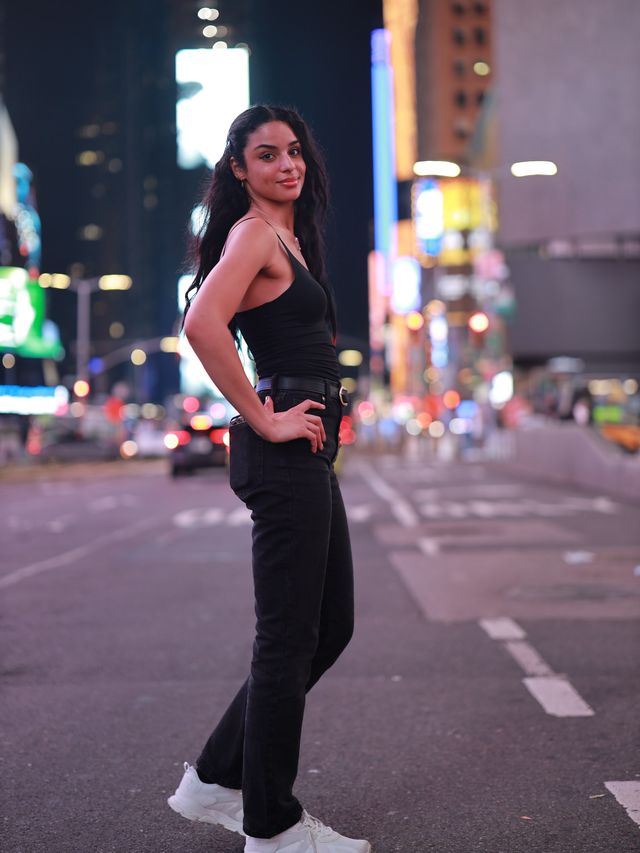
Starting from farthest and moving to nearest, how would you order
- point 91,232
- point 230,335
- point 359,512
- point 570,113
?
point 91,232
point 570,113
point 359,512
point 230,335

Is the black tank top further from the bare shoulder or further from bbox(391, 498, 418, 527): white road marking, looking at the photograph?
bbox(391, 498, 418, 527): white road marking

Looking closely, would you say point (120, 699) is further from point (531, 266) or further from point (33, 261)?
point (33, 261)

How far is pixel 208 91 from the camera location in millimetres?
165625

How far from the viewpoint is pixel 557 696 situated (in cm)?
545

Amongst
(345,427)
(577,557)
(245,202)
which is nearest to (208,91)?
(577,557)

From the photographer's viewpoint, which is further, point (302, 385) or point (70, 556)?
point (70, 556)

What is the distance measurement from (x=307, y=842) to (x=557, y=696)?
2.48 m

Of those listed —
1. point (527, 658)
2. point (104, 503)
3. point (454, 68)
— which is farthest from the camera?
point (454, 68)

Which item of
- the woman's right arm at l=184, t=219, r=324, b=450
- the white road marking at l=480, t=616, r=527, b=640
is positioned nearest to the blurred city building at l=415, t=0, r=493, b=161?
the white road marking at l=480, t=616, r=527, b=640

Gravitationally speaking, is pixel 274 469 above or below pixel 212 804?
above

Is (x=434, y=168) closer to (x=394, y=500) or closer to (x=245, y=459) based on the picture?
(x=394, y=500)

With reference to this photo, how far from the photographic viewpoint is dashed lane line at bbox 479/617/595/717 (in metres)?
5.21

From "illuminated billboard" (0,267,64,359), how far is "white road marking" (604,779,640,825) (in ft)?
224

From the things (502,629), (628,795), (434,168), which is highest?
(434,168)
